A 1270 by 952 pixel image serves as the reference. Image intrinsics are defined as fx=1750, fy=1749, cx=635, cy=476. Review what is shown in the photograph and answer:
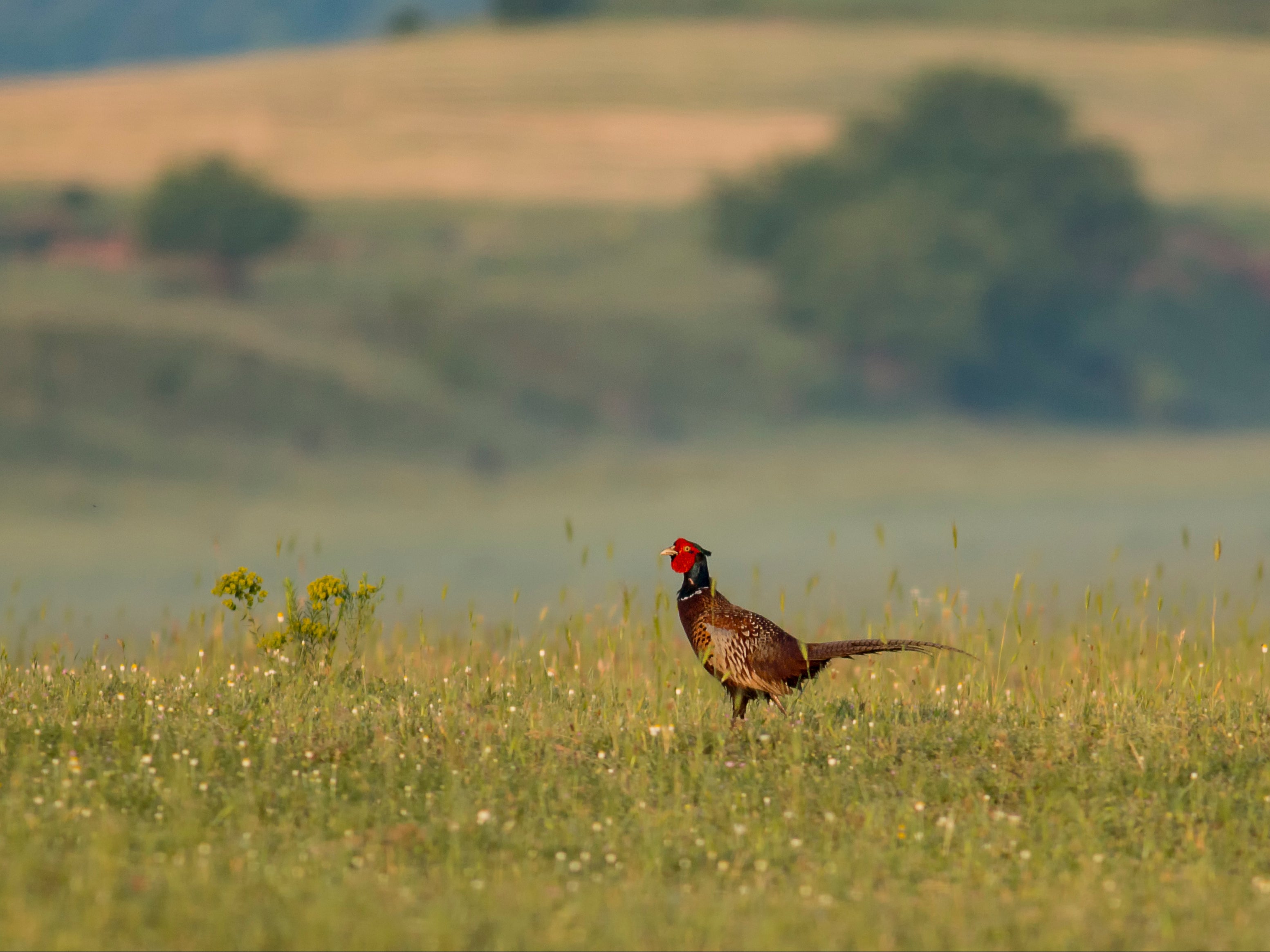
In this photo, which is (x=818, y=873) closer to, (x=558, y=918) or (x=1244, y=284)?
(x=558, y=918)

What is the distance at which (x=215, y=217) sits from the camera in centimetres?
6112

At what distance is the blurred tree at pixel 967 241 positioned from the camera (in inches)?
2537

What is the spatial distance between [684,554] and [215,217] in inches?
2097

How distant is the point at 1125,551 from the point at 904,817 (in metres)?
20.0

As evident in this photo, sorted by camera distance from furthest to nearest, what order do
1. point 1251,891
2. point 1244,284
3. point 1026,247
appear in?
point 1244,284 < point 1026,247 < point 1251,891

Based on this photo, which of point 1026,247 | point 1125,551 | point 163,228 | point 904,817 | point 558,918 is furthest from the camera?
point 1026,247

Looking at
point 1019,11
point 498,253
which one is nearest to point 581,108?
point 498,253

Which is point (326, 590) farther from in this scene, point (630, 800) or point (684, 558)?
point (630, 800)

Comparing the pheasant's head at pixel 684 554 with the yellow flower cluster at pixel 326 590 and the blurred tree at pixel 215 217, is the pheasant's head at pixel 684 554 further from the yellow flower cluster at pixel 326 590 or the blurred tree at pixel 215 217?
the blurred tree at pixel 215 217

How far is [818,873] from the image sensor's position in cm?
859

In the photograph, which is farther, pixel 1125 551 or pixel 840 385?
pixel 840 385

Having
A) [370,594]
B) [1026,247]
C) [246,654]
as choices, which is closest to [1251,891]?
[370,594]

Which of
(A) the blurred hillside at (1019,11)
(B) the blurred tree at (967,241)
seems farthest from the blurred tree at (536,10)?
(B) the blurred tree at (967,241)

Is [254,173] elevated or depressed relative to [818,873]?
elevated
